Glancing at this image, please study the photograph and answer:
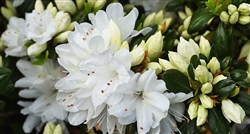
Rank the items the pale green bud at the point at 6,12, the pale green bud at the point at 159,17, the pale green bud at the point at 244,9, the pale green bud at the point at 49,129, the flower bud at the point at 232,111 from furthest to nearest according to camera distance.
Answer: the pale green bud at the point at 6,12 → the pale green bud at the point at 159,17 → the pale green bud at the point at 49,129 → the pale green bud at the point at 244,9 → the flower bud at the point at 232,111

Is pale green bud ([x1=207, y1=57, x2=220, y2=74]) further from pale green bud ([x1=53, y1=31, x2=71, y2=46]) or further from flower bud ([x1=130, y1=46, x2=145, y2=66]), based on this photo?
pale green bud ([x1=53, y1=31, x2=71, y2=46])

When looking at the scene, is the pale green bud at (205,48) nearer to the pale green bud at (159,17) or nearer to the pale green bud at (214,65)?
the pale green bud at (214,65)

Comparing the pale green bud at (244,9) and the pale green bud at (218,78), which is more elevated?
the pale green bud at (244,9)

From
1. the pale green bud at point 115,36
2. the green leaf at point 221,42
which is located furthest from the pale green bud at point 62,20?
the green leaf at point 221,42

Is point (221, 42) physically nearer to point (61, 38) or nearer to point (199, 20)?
point (199, 20)

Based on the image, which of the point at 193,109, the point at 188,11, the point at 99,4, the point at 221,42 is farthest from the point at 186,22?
the point at 193,109

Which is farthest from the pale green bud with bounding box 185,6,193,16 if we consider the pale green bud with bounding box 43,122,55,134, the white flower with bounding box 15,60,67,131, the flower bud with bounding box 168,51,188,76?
the pale green bud with bounding box 43,122,55,134
